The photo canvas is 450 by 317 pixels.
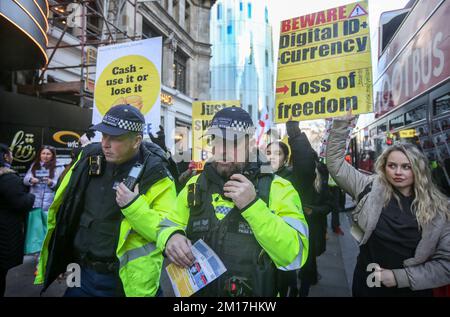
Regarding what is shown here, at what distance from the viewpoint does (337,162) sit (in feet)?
8.38

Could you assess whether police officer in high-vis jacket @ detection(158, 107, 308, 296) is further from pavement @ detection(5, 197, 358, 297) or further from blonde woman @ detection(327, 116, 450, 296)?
pavement @ detection(5, 197, 358, 297)

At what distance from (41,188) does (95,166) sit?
3768mm

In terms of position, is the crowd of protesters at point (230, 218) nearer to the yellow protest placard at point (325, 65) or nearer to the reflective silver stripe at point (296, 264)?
the reflective silver stripe at point (296, 264)

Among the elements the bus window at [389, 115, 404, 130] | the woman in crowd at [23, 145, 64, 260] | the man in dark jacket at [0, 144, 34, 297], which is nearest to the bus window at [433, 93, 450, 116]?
the bus window at [389, 115, 404, 130]

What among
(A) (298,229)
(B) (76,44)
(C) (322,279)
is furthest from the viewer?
(B) (76,44)

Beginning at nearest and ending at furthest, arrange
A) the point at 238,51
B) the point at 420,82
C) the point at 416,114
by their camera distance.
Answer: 1. the point at 420,82
2. the point at 416,114
3. the point at 238,51

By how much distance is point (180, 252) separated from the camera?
1618mm

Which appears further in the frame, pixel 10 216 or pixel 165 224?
pixel 10 216

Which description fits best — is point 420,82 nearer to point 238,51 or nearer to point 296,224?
point 296,224

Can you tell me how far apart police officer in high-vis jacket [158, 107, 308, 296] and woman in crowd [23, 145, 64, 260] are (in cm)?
422

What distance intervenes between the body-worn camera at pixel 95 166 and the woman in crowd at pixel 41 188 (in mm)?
3551

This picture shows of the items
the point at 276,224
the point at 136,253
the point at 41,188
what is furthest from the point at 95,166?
the point at 41,188

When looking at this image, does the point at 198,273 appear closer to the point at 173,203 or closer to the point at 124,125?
the point at 173,203
